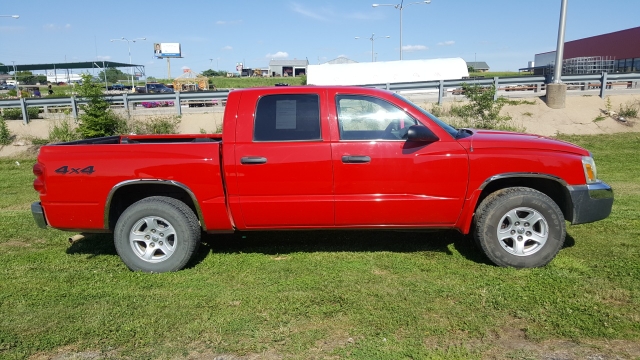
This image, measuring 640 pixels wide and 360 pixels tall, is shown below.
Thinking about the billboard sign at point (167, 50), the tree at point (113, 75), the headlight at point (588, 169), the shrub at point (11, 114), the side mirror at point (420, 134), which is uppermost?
the billboard sign at point (167, 50)

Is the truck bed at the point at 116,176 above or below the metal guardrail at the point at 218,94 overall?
below

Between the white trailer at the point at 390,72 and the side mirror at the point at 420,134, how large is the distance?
2614 centimetres

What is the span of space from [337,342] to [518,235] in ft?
7.40

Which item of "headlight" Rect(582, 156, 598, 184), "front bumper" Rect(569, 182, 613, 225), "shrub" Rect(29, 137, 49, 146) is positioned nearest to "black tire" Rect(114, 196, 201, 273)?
"front bumper" Rect(569, 182, 613, 225)

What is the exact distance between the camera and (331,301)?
3986mm

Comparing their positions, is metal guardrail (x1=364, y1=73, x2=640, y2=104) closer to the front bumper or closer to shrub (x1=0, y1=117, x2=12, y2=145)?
shrub (x1=0, y1=117, x2=12, y2=145)

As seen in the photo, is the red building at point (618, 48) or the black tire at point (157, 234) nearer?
the black tire at point (157, 234)

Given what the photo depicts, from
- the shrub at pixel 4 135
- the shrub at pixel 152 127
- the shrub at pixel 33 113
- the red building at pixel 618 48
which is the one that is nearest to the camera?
the shrub at pixel 4 135

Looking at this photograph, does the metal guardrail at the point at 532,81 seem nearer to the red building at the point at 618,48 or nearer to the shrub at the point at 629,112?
the shrub at the point at 629,112

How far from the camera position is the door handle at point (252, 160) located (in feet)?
14.8

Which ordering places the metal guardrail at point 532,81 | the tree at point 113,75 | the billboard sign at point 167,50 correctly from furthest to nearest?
the billboard sign at point 167,50, the tree at point 113,75, the metal guardrail at point 532,81

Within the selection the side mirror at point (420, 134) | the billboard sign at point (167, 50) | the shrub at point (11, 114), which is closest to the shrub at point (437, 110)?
the side mirror at point (420, 134)

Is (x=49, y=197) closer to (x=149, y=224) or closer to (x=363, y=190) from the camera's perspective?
(x=149, y=224)

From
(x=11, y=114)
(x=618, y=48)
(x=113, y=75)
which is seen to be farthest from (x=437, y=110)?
(x=113, y=75)
